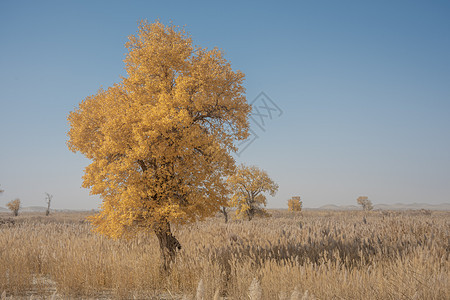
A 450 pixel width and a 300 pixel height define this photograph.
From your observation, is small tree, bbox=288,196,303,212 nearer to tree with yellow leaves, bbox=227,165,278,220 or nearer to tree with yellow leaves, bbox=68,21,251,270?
tree with yellow leaves, bbox=227,165,278,220

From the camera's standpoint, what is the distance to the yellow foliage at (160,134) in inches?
334

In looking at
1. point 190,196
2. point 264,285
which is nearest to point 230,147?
point 190,196

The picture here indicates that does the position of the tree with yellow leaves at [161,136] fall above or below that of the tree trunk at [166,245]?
above

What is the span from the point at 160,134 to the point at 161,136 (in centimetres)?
8

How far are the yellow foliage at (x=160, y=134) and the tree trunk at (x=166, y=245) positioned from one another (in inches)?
15.5

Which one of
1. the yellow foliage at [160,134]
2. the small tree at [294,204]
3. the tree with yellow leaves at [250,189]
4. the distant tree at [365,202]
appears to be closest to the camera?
the yellow foliage at [160,134]

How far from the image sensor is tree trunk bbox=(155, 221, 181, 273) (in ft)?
30.1

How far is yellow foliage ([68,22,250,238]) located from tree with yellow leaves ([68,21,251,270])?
0.03m

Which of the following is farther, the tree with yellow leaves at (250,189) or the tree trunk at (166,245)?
the tree with yellow leaves at (250,189)

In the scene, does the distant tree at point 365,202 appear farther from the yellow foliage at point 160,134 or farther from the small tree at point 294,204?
the yellow foliage at point 160,134

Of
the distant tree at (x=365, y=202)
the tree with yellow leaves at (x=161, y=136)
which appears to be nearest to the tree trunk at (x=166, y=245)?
the tree with yellow leaves at (x=161, y=136)

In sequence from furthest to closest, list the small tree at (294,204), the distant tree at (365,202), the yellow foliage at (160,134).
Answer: the distant tree at (365,202) → the small tree at (294,204) → the yellow foliage at (160,134)

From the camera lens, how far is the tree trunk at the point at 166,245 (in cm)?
918

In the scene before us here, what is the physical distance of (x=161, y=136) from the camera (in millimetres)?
8836
